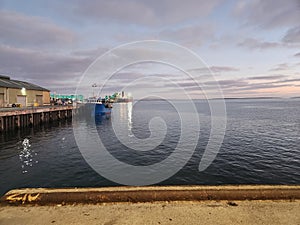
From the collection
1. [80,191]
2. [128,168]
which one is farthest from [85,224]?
[128,168]

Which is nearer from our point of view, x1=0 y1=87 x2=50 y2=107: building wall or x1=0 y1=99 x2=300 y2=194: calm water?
x1=0 y1=99 x2=300 y2=194: calm water

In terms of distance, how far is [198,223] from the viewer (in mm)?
4547

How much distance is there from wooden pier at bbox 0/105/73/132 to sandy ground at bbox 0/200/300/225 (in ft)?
109

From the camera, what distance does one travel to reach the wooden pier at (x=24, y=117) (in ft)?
106

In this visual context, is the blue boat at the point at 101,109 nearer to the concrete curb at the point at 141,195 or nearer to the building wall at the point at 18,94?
the building wall at the point at 18,94

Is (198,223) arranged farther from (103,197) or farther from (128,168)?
(128,168)

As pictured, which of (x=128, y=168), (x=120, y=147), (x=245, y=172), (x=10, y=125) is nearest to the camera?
(x=245, y=172)

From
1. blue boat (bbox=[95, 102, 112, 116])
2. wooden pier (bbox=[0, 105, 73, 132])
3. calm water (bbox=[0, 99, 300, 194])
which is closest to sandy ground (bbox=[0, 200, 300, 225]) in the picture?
calm water (bbox=[0, 99, 300, 194])

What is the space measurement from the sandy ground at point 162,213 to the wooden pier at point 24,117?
3330cm

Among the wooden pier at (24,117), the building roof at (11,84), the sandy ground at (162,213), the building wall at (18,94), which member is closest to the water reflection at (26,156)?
the wooden pier at (24,117)

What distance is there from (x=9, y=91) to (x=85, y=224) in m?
51.9

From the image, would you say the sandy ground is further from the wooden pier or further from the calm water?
the wooden pier

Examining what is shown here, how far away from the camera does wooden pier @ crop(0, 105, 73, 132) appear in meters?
32.4

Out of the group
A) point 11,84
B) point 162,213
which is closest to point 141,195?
point 162,213
